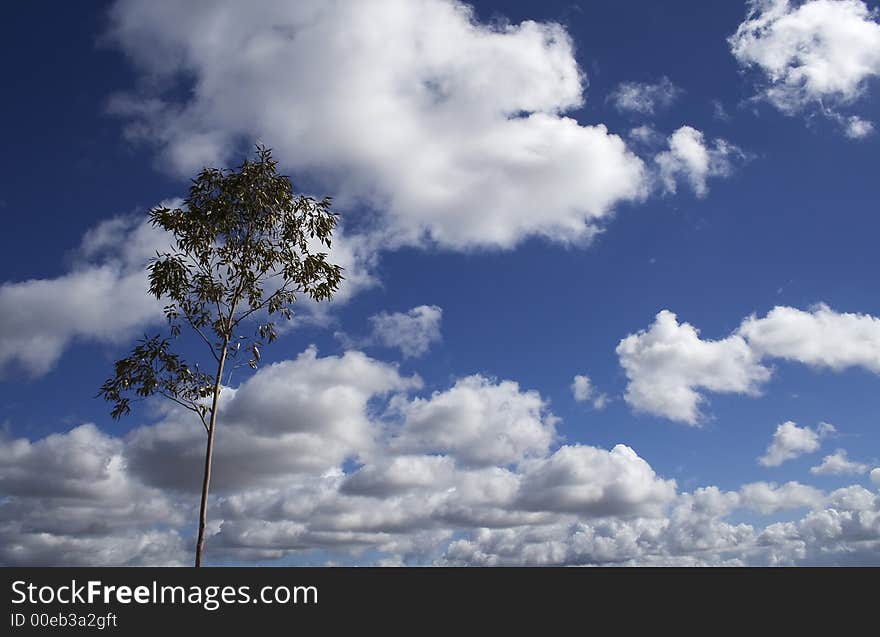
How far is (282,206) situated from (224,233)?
6.95 ft
